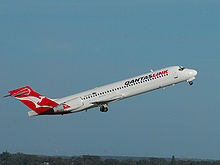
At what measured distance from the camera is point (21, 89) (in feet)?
309

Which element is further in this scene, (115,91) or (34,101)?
(115,91)

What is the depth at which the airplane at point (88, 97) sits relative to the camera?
94438mm

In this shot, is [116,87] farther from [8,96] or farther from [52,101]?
[8,96]

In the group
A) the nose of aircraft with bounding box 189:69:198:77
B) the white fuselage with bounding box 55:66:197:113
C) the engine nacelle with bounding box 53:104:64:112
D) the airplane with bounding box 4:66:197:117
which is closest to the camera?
the engine nacelle with bounding box 53:104:64:112

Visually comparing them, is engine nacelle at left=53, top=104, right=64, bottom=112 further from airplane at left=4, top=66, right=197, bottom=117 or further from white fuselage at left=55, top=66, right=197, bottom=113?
white fuselage at left=55, top=66, right=197, bottom=113

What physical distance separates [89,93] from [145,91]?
33.8 ft

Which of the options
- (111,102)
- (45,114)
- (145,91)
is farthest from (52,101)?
(145,91)

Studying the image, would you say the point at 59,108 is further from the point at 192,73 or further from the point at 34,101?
the point at 192,73

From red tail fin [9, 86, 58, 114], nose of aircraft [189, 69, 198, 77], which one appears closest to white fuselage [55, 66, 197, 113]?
red tail fin [9, 86, 58, 114]

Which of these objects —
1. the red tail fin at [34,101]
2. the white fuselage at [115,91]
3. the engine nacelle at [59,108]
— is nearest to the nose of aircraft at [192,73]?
the white fuselage at [115,91]

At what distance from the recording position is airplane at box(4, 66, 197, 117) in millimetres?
94438

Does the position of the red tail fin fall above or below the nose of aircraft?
below

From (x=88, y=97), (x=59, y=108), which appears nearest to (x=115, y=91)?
(x=88, y=97)

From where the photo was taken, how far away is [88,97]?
95.1 meters
